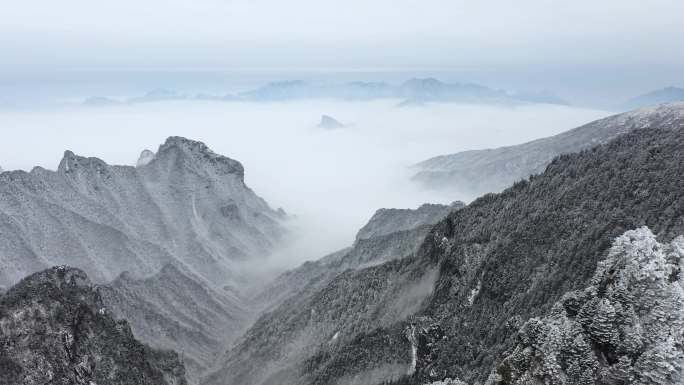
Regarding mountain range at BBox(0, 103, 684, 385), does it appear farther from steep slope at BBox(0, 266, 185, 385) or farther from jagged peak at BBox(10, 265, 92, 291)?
jagged peak at BBox(10, 265, 92, 291)

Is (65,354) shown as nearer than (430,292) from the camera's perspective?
Yes

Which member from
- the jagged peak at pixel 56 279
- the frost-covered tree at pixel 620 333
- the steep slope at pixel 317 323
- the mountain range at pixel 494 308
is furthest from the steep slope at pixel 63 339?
the frost-covered tree at pixel 620 333

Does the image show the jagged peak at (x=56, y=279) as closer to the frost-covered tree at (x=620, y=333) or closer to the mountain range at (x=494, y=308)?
the mountain range at (x=494, y=308)

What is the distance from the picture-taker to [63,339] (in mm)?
103812

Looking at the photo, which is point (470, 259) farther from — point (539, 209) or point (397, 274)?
point (397, 274)

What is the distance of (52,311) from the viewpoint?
10588 cm

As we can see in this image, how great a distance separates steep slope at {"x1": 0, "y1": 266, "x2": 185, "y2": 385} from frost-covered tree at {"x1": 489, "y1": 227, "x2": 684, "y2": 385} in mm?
90013

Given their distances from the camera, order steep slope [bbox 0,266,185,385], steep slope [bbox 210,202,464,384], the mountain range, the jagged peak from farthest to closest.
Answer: steep slope [bbox 210,202,464,384] < the jagged peak < steep slope [bbox 0,266,185,385] < the mountain range

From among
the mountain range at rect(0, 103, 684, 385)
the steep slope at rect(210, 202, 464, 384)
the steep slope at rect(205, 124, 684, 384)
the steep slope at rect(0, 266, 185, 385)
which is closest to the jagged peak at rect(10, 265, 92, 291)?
the steep slope at rect(0, 266, 185, 385)

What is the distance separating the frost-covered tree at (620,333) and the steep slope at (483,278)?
65.1 feet

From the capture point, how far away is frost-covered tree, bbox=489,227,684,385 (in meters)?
36.8

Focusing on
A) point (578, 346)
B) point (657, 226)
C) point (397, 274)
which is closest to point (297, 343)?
point (397, 274)

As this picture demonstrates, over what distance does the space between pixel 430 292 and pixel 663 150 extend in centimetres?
5806

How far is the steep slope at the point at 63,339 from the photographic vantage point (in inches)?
3802
